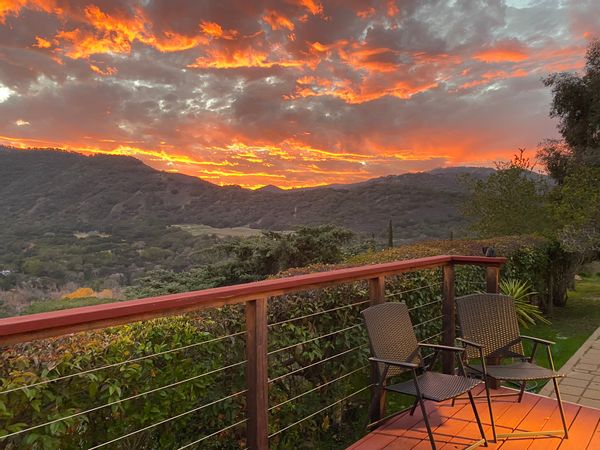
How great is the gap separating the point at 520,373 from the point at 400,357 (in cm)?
86

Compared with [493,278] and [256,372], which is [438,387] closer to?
[256,372]

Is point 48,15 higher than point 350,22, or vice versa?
point 48,15

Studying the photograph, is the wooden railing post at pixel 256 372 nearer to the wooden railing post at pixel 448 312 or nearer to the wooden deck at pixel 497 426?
the wooden deck at pixel 497 426

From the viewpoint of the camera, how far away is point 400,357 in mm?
3045

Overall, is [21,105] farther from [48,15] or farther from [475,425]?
[475,425]

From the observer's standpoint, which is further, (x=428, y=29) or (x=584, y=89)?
(x=584, y=89)

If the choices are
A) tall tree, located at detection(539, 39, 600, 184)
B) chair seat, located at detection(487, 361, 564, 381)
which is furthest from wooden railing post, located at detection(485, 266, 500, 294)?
tall tree, located at detection(539, 39, 600, 184)

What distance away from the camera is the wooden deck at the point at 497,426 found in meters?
2.88

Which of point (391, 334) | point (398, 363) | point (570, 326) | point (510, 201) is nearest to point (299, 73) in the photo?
point (510, 201)

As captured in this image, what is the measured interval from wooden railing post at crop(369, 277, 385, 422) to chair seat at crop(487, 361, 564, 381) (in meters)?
0.76

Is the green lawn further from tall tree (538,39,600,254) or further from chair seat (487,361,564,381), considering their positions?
tall tree (538,39,600,254)

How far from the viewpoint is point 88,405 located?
2160 millimetres

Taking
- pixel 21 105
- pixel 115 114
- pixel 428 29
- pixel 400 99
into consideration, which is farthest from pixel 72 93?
pixel 428 29

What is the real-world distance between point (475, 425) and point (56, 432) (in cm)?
250
